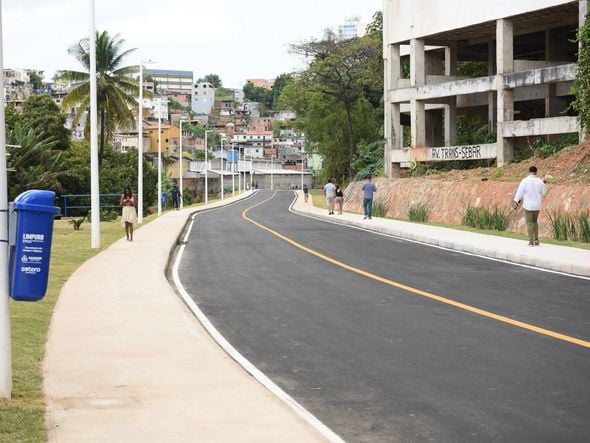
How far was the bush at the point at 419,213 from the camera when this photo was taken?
41.5m

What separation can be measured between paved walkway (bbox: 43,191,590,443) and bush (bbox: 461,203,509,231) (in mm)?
17696

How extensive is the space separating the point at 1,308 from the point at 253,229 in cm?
2935

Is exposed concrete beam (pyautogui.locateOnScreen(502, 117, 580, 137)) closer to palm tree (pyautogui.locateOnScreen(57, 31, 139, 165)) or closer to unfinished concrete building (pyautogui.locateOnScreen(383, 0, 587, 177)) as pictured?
unfinished concrete building (pyautogui.locateOnScreen(383, 0, 587, 177))

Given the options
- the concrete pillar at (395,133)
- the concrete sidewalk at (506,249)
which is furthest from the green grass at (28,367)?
the concrete pillar at (395,133)

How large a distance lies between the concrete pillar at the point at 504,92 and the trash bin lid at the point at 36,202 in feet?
135

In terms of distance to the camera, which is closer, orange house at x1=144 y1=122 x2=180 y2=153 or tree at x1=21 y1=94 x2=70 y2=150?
tree at x1=21 y1=94 x2=70 y2=150

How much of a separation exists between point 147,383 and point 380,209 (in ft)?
133

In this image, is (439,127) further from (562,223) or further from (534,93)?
(562,223)

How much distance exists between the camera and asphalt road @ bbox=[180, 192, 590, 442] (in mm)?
7613

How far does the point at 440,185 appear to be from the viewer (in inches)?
1673

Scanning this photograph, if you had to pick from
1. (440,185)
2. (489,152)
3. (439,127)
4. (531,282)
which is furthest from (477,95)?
(531,282)

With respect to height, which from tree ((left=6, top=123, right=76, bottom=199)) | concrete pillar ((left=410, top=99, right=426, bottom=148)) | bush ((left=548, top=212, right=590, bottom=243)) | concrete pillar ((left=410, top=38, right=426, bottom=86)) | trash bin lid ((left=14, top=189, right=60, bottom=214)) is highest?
concrete pillar ((left=410, top=38, right=426, bottom=86))

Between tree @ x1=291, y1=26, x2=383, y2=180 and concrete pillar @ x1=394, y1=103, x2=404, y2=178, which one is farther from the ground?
tree @ x1=291, y1=26, x2=383, y2=180

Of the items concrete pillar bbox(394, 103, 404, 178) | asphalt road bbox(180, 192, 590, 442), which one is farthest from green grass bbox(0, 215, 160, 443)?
concrete pillar bbox(394, 103, 404, 178)
